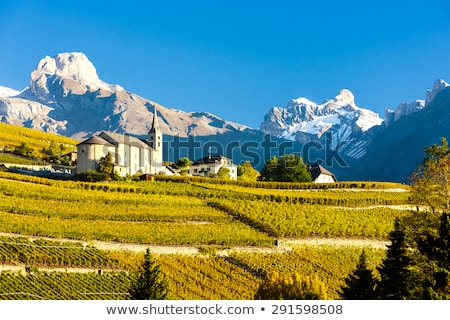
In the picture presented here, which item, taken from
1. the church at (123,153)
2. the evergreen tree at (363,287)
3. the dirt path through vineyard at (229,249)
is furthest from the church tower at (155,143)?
the evergreen tree at (363,287)

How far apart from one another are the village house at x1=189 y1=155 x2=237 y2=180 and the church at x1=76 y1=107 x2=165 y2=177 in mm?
13018

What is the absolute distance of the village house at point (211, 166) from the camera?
111m

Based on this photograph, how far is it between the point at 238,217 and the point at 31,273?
1062 inches

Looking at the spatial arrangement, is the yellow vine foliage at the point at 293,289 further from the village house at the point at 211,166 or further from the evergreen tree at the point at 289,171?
the village house at the point at 211,166

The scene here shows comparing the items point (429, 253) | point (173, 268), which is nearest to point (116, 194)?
point (173, 268)

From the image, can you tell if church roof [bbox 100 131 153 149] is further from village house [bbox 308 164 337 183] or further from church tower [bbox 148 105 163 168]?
village house [bbox 308 164 337 183]

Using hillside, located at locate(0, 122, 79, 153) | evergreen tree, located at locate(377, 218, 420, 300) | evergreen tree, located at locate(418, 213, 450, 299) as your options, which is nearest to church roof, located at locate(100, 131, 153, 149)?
hillside, located at locate(0, 122, 79, 153)

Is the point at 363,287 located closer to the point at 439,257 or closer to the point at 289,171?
the point at 439,257

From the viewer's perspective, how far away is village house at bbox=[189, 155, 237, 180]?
4382 inches

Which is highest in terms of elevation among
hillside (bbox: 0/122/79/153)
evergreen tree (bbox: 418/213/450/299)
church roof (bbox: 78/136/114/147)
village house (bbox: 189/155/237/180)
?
hillside (bbox: 0/122/79/153)

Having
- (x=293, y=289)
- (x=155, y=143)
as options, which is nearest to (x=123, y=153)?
(x=155, y=143)

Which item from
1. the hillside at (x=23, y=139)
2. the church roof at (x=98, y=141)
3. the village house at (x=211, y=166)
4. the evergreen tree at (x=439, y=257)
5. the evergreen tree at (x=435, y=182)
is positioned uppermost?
the hillside at (x=23, y=139)

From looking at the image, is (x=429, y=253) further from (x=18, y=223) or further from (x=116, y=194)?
(x=116, y=194)

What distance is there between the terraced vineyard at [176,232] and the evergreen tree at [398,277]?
40.9 ft
